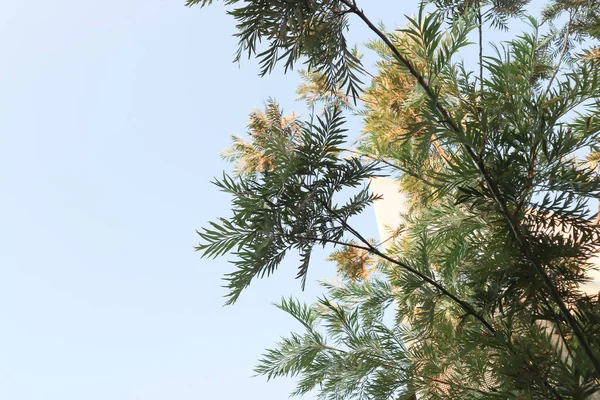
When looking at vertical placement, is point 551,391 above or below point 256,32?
below

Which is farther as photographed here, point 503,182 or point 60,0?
point 60,0

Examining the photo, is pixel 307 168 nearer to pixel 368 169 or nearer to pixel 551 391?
pixel 368 169

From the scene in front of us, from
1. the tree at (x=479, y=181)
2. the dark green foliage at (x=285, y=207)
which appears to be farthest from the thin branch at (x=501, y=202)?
the dark green foliage at (x=285, y=207)

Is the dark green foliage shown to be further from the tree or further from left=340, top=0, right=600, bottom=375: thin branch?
left=340, top=0, right=600, bottom=375: thin branch

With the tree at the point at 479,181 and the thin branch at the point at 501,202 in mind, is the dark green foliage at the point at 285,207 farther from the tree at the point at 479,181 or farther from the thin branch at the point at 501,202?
the thin branch at the point at 501,202

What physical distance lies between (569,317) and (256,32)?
22.9 inches

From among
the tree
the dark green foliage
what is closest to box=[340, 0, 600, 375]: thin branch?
the tree

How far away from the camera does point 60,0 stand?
19.3 feet

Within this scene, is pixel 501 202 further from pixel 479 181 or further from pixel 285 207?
pixel 285 207

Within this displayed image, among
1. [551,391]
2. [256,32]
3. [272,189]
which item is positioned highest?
[256,32]

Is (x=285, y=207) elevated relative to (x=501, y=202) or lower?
elevated

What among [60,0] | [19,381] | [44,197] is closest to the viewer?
[60,0]

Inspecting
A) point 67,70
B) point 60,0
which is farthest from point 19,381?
point 60,0

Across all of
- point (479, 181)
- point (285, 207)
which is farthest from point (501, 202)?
point (285, 207)
